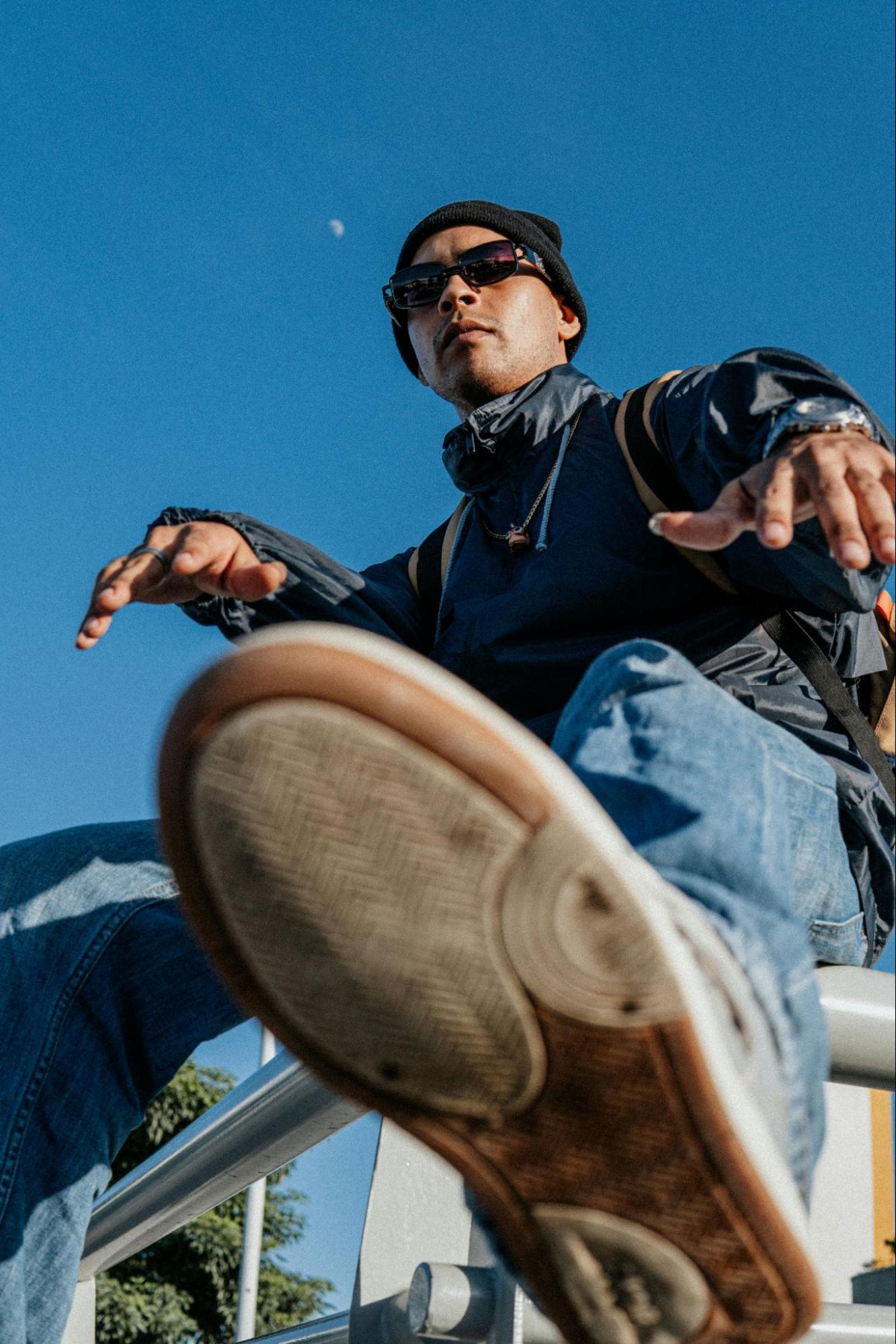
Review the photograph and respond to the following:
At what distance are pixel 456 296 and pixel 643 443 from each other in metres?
0.73

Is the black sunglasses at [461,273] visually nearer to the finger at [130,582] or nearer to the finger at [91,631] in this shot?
the finger at [130,582]

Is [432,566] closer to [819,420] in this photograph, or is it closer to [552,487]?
[552,487]

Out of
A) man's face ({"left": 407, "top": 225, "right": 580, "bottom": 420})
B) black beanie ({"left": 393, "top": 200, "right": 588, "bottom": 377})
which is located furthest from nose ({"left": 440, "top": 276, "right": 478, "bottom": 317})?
black beanie ({"left": 393, "top": 200, "right": 588, "bottom": 377})

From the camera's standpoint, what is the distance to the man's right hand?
170cm

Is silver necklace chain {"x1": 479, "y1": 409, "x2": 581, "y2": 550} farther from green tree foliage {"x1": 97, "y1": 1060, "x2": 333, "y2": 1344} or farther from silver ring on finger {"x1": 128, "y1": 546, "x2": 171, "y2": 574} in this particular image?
green tree foliage {"x1": 97, "y1": 1060, "x2": 333, "y2": 1344}

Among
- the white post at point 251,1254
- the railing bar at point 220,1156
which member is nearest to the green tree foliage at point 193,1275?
the white post at point 251,1254

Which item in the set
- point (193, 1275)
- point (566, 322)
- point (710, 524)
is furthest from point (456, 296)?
point (193, 1275)

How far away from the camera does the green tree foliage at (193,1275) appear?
18812 mm

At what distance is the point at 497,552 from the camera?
7.32 ft

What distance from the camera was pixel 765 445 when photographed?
59.1 inches

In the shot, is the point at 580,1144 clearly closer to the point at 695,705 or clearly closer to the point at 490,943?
the point at 490,943

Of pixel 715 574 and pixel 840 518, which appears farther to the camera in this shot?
pixel 715 574

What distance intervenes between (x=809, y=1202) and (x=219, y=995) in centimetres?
116

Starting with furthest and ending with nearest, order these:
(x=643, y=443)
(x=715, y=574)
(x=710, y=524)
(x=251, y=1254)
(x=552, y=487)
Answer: (x=251, y=1254) < (x=552, y=487) < (x=643, y=443) < (x=715, y=574) < (x=710, y=524)
